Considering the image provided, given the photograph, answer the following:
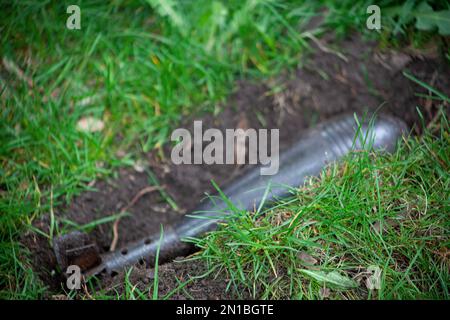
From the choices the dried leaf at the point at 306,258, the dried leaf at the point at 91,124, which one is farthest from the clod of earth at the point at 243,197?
the dried leaf at the point at 91,124

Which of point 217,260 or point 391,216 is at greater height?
point 391,216

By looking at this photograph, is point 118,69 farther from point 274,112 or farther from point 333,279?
point 333,279

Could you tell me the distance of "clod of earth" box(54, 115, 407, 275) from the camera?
6.50 feet

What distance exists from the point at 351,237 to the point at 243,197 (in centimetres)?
52

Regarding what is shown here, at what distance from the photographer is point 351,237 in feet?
5.72

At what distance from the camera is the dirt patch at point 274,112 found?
2291mm

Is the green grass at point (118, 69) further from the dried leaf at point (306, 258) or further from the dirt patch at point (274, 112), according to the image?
the dried leaf at point (306, 258)

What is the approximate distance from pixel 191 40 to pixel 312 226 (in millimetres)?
1446

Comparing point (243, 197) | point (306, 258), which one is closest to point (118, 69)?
point (243, 197)

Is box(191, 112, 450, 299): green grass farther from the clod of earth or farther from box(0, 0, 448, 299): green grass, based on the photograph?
box(0, 0, 448, 299): green grass

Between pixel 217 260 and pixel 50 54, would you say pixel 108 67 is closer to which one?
pixel 50 54

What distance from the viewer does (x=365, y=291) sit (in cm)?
164
